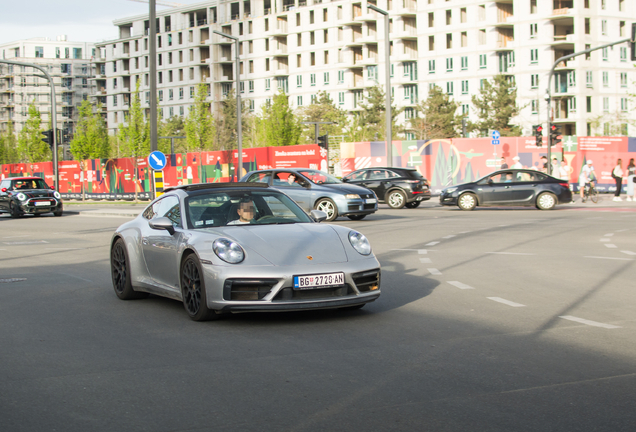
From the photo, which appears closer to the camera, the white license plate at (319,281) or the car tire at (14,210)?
the white license plate at (319,281)

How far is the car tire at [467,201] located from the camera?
26625mm

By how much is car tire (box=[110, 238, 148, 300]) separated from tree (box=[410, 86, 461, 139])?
7550 centimetres

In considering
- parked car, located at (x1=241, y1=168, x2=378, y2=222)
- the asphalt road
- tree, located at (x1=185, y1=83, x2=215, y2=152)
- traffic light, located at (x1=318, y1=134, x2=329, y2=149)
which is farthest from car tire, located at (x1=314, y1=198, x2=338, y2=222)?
tree, located at (x1=185, y1=83, x2=215, y2=152)

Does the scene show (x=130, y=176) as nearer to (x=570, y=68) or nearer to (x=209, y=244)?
(x=209, y=244)

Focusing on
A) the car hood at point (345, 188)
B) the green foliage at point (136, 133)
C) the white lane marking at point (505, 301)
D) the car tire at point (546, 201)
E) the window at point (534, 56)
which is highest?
the window at point (534, 56)

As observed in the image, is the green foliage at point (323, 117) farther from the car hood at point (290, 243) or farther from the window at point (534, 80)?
the car hood at point (290, 243)

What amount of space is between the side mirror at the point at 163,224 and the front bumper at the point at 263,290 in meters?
0.92

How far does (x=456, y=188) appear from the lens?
1067 inches

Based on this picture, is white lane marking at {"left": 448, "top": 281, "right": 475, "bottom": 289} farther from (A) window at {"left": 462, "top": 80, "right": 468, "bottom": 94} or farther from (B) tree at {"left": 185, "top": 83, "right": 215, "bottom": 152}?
(A) window at {"left": 462, "top": 80, "right": 468, "bottom": 94}

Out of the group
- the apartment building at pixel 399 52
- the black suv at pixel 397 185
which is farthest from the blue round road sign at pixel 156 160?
the apartment building at pixel 399 52

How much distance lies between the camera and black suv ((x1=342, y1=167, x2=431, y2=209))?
90.1ft

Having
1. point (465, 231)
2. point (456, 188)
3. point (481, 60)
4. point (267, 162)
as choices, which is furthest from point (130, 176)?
point (481, 60)

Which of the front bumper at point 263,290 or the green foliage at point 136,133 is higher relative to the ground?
the green foliage at point 136,133

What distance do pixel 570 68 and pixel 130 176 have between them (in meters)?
51.8
